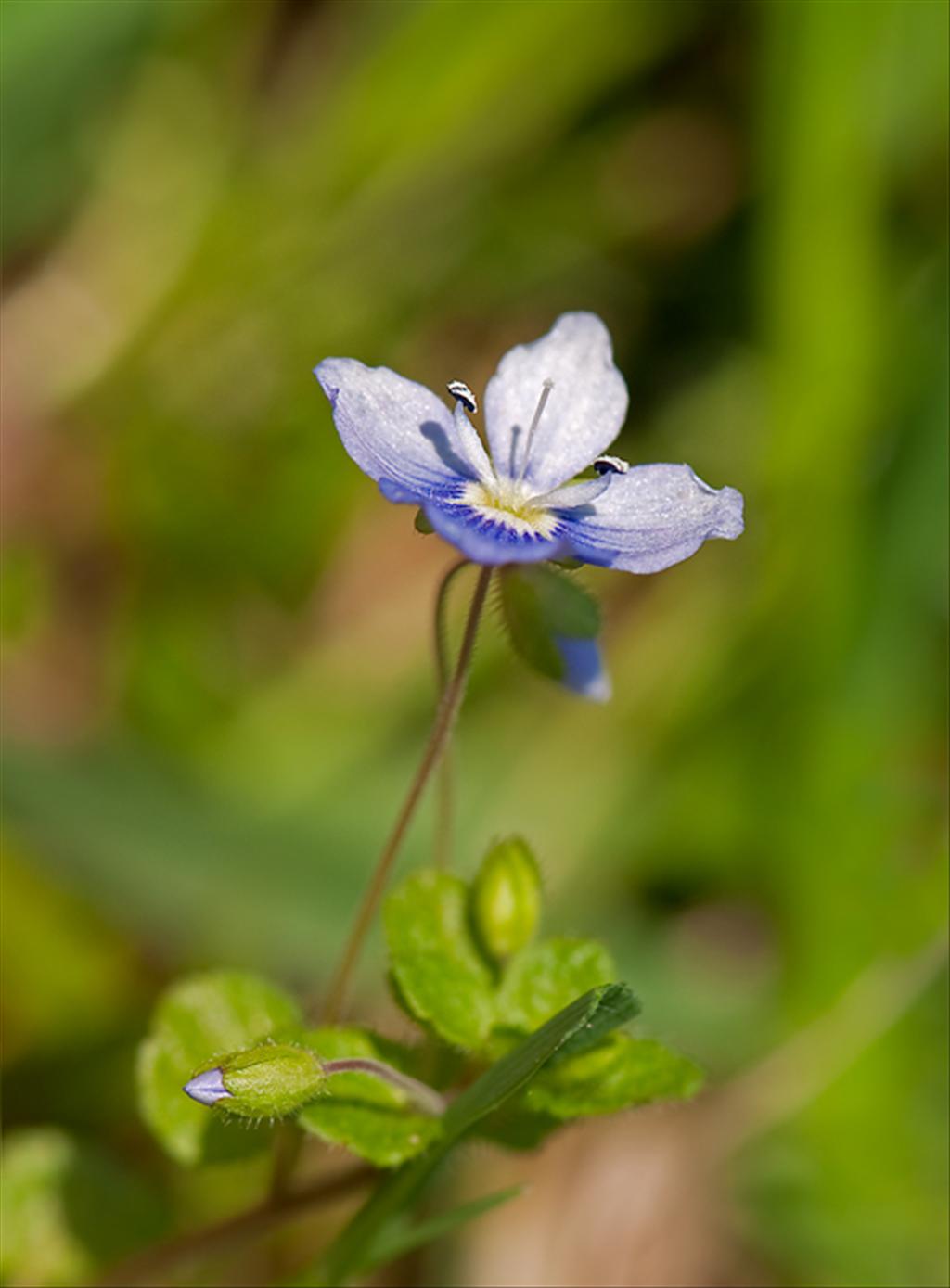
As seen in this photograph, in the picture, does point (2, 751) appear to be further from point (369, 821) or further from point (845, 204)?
point (845, 204)

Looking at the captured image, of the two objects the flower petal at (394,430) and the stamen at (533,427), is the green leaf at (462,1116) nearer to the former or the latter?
the flower petal at (394,430)

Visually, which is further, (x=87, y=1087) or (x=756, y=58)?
(x=756, y=58)

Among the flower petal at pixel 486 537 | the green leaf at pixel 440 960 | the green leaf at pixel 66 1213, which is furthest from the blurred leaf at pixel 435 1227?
the flower petal at pixel 486 537

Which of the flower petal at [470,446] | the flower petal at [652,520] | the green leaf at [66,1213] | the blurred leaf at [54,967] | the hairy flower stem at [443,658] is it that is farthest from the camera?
the blurred leaf at [54,967]

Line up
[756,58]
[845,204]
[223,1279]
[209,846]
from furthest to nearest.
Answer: [756,58] → [845,204] → [209,846] → [223,1279]

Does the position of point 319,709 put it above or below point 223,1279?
above

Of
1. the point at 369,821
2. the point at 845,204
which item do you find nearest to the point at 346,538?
the point at 369,821

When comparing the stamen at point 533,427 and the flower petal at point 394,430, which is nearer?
the flower petal at point 394,430

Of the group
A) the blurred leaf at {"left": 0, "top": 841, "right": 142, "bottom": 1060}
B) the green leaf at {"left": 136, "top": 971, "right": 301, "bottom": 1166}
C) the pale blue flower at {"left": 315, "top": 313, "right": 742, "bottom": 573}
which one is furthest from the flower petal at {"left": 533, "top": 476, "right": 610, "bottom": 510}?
the blurred leaf at {"left": 0, "top": 841, "right": 142, "bottom": 1060}
